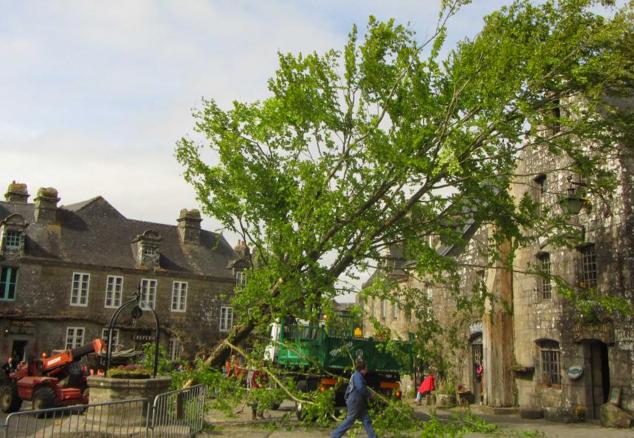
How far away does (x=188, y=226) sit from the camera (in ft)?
127

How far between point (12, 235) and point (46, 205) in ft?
10.8

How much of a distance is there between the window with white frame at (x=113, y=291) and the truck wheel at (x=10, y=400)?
1488cm

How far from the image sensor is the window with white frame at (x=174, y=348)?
112ft

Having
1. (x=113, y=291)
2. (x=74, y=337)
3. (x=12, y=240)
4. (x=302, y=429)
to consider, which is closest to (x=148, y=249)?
(x=113, y=291)

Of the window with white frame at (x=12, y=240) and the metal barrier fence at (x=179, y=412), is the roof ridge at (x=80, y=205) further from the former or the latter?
the metal barrier fence at (x=179, y=412)

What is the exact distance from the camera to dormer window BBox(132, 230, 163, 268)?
34.2 metres

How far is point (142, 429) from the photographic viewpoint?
9.88 m

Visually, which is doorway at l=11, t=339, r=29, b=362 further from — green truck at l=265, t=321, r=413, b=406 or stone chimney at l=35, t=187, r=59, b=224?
green truck at l=265, t=321, r=413, b=406

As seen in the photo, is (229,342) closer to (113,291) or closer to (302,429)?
(302,429)

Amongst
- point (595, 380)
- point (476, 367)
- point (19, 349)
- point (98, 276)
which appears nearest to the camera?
point (595, 380)

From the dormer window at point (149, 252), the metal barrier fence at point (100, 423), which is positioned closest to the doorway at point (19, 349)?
the dormer window at point (149, 252)

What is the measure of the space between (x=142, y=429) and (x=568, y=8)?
37.5ft

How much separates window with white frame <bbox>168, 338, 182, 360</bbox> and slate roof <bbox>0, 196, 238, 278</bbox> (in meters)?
4.13

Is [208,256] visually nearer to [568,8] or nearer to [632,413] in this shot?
[632,413]
